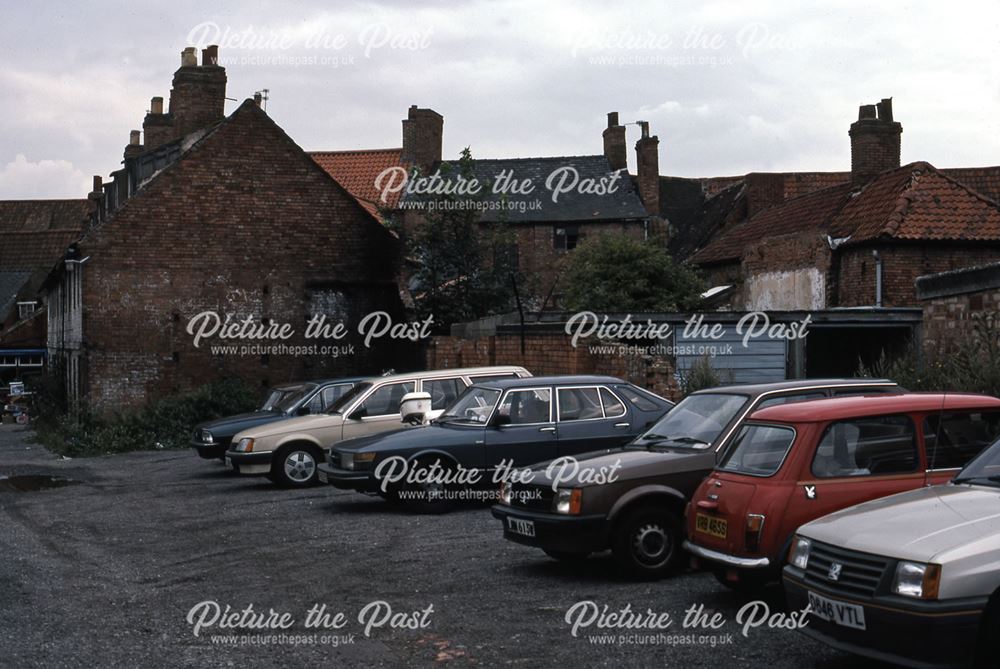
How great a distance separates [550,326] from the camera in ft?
66.5

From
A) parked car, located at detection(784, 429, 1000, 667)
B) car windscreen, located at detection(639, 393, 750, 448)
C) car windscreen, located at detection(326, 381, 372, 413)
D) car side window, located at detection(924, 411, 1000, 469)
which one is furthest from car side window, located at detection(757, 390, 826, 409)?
car windscreen, located at detection(326, 381, 372, 413)

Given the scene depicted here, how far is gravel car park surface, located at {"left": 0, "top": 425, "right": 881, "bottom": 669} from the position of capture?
725cm

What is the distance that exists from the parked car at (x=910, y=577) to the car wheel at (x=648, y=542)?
8.43 ft

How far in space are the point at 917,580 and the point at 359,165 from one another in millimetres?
45337

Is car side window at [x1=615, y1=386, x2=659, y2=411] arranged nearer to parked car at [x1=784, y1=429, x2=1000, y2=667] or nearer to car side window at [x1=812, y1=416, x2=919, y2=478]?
car side window at [x1=812, y1=416, x2=919, y2=478]

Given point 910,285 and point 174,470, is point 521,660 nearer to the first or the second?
point 174,470

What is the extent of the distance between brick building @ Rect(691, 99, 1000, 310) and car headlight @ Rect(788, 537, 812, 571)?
66.5 ft

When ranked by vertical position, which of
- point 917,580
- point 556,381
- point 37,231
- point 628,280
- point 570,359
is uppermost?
point 37,231

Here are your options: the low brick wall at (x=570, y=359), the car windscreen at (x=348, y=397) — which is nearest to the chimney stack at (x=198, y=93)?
the low brick wall at (x=570, y=359)

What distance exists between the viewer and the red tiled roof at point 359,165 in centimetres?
4781

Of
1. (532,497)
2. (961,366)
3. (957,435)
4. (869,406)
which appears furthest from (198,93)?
(957,435)

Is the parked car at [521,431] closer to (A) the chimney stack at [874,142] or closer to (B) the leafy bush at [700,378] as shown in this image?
(B) the leafy bush at [700,378]

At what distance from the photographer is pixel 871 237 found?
2734cm

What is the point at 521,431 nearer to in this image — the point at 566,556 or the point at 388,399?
the point at 566,556
